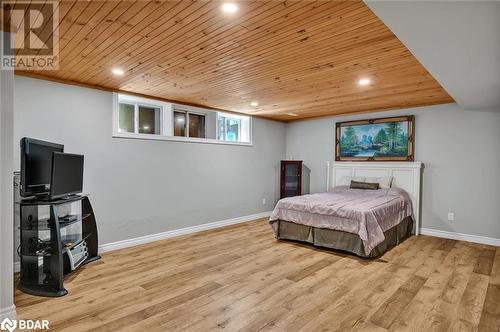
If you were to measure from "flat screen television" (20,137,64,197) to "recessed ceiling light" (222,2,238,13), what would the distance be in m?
2.36

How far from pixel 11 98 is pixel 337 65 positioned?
117 inches

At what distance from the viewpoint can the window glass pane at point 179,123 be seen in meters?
5.00

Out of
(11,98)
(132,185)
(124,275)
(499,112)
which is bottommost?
(124,275)

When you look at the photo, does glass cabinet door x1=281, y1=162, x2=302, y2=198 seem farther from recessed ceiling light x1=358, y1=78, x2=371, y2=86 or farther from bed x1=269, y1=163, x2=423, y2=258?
recessed ceiling light x1=358, y1=78, x2=371, y2=86

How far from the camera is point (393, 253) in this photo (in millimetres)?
3922

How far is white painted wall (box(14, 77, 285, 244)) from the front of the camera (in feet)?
11.4

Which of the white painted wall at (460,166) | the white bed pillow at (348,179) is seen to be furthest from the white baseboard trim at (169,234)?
the white painted wall at (460,166)

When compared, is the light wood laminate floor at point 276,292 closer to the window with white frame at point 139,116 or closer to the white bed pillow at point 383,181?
the white bed pillow at point 383,181

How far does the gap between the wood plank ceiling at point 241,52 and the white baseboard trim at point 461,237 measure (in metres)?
2.23

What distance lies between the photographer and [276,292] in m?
2.71

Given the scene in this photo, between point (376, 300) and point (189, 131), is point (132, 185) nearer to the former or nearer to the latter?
point (189, 131)

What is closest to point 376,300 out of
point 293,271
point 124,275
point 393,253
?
point 293,271

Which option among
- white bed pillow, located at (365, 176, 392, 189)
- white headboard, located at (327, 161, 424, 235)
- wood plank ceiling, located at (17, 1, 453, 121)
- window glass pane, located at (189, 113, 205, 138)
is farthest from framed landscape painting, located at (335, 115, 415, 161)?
window glass pane, located at (189, 113, 205, 138)
